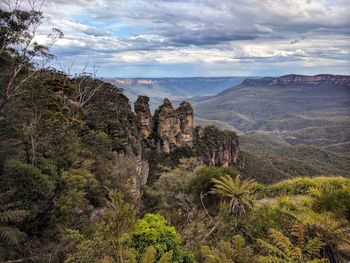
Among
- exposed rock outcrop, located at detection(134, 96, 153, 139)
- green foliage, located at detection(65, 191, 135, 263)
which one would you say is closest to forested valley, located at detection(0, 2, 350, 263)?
green foliage, located at detection(65, 191, 135, 263)

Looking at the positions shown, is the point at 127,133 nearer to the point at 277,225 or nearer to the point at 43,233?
the point at 43,233

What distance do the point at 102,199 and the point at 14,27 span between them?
13.0 m

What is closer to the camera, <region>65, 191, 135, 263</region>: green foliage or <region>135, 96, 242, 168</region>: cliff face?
<region>65, 191, 135, 263</region>: green foliage

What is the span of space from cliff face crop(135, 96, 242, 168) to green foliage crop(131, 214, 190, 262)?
154 ft

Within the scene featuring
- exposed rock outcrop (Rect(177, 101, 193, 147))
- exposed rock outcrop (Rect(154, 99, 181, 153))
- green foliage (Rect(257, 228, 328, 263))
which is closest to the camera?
green foliage (Rect(257, 228, 328, 263))

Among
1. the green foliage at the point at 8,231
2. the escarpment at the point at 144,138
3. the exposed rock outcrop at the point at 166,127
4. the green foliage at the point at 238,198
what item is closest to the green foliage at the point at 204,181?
the escarpment at the point at 144,138

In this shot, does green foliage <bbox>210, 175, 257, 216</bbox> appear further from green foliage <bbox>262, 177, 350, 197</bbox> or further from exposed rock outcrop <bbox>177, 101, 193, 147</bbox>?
exposed rock outcrop <bbox>177, 101, 193, 147</bbox>

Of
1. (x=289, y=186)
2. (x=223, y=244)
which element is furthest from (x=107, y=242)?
(x=289, y=186)

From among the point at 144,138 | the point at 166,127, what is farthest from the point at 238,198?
the point at 166,127

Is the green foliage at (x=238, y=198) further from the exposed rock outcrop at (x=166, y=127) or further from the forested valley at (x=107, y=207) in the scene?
the exposed rock outcrop at (x=166, y=127)

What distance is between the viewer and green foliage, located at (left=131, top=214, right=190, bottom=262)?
15.4 m

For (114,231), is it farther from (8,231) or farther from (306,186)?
(306,186)

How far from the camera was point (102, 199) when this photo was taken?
91.2 feet

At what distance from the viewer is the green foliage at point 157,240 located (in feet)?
50.5
